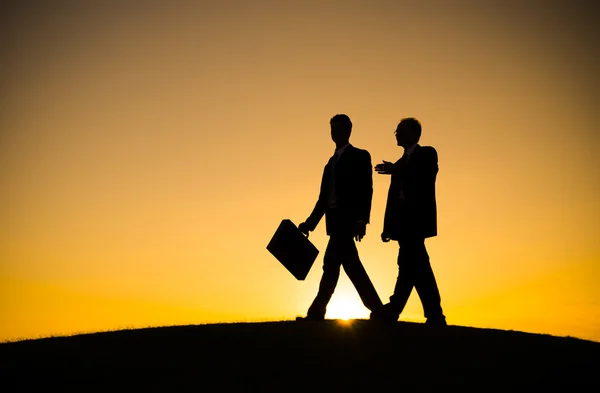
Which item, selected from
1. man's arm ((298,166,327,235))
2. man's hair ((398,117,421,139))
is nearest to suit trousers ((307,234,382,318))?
man's arm ((298,166,327,235))

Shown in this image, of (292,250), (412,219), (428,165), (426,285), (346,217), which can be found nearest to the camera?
(426,285)


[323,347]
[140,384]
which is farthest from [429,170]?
[140,384]

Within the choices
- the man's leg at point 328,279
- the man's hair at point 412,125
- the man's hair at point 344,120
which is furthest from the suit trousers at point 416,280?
the man's hair at point 344,120

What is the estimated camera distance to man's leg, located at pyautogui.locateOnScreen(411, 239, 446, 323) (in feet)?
33.9

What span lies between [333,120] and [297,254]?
2020mm

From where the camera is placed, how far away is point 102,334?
11008 millimetres

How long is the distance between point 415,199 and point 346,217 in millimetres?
1011

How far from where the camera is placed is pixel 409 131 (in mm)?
10734

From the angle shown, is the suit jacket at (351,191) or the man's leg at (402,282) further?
the suit jacket at (351,191)

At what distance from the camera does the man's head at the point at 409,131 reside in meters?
10.7

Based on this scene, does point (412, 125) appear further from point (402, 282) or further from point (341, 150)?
point (402, 282)

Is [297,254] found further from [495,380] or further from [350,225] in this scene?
[495,380]

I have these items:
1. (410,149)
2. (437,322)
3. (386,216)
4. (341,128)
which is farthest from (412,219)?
(341,128)

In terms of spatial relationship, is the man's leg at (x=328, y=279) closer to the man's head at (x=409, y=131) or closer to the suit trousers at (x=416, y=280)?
the suit trousers at (x=416, y=280)
